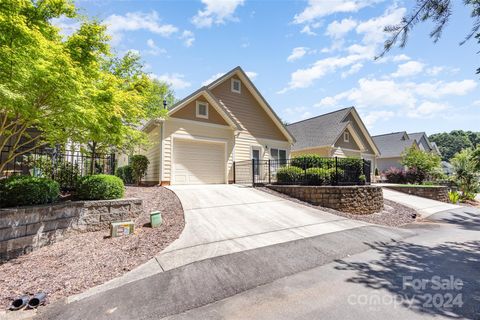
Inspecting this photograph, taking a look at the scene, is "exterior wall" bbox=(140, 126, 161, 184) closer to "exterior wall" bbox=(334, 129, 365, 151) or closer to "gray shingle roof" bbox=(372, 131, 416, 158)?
"exterior wall" bbox=(334, 129, 365, 151)

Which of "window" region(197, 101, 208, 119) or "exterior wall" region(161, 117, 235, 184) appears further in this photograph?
"window" region(197, 101, 208, 119)

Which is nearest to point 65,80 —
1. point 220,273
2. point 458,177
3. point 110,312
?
point 110,312

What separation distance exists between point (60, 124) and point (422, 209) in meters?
15.6

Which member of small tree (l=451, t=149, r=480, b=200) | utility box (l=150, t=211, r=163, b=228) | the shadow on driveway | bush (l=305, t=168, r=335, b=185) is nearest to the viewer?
the shadow on driveway

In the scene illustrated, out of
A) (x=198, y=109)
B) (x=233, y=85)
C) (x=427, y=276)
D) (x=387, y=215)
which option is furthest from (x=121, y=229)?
(x=233, y=85)

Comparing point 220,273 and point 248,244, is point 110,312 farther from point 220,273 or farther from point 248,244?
point 248,244

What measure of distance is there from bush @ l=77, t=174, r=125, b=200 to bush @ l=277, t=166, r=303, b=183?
7.36 m

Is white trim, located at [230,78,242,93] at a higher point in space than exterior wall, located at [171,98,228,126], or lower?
higher

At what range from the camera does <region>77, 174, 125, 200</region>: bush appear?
6.83 m

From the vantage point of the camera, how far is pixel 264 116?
1708cm

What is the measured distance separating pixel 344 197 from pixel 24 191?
33.4ft

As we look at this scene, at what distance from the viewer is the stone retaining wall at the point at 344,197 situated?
10.0 m

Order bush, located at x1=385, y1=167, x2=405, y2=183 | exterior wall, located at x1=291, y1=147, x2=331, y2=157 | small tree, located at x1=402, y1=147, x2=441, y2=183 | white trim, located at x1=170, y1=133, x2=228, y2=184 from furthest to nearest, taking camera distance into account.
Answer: bush, located at x1=385, y1=167, x2=405, y2=183
small tree, located at x1=402, y1=147, x2=441, y2=183
exterior wall, located at x1=291, y1=147, x2=331, y2=157
white trim, located at x1=170, y1=133, x2=228, y2=184

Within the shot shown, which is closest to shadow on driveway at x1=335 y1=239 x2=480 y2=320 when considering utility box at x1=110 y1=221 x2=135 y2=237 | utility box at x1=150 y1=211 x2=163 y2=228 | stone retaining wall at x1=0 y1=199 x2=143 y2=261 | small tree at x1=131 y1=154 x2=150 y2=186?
utility box at x1=150 y1=211 x2=163 y2=228
